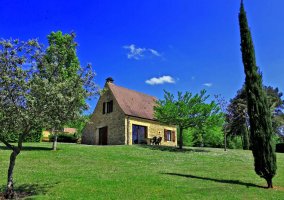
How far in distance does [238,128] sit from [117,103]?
22.6m

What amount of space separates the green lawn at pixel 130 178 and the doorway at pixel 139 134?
1317 cm

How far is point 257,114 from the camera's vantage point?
50.4ft

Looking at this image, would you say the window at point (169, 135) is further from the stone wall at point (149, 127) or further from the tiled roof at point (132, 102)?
the tiled roof at point (132, 102)

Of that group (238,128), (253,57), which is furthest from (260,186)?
(238,128)

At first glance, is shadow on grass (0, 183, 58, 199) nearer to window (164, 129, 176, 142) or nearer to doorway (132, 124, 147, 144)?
doorway (132, 124, 147, 144)

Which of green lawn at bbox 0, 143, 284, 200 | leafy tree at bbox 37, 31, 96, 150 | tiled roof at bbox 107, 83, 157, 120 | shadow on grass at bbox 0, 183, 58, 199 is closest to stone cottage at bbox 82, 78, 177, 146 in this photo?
tiled roof at bbox 107, 83, 157, 120

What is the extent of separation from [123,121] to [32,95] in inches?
935

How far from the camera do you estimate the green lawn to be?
12000 mm

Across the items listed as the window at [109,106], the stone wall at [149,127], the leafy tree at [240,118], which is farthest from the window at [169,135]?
the leafy tree at [240,118]

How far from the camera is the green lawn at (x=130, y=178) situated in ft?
39.4

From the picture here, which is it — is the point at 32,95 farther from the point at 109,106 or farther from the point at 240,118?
the point at 240,118

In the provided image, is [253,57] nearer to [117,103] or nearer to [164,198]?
[164,198]

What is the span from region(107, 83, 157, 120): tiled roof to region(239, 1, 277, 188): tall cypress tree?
19865 mm

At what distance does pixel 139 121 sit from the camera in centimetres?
3597
